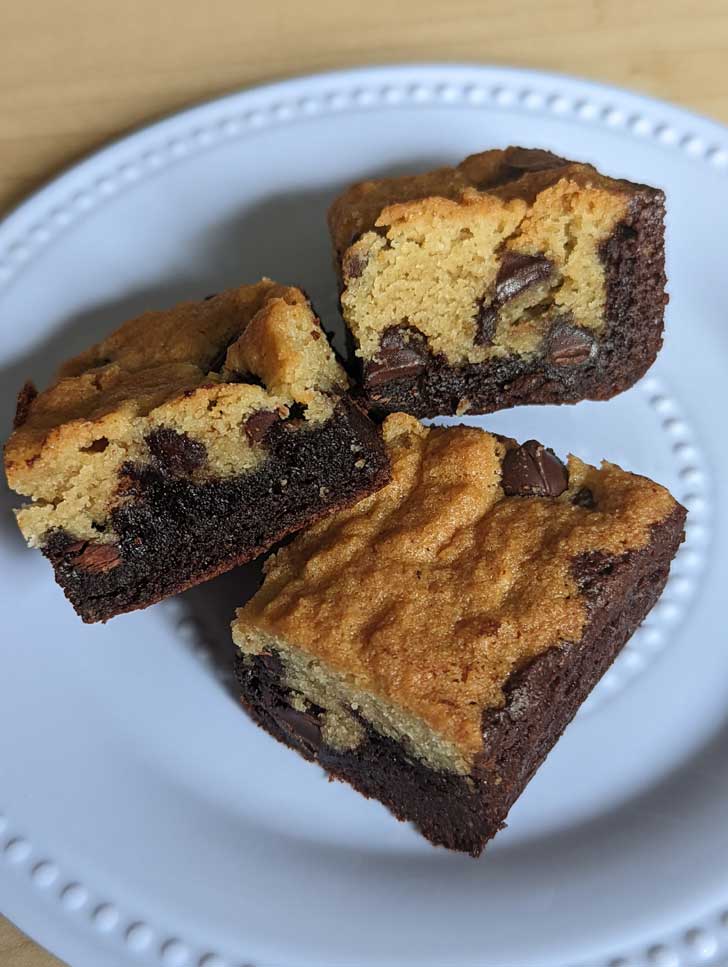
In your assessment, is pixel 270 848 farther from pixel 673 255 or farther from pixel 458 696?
pixel 673 255

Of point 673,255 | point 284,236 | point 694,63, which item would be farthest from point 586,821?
point 694,63

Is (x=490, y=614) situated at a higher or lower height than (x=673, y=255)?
lower

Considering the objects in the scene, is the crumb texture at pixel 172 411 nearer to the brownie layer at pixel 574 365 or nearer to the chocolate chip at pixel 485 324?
the brownie layer at pixel 574 365

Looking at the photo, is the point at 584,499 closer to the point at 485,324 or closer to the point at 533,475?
the point at 533,475

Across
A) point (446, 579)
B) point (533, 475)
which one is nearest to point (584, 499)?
point (533, 475)

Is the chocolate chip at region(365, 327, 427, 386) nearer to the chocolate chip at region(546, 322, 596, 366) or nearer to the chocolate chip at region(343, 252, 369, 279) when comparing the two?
the chocolate chip at region(343, 252, 369, 279)

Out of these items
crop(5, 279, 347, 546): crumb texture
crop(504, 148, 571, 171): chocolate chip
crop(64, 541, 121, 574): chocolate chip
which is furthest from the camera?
crop(504, 148, 571, 171): chocolate chip

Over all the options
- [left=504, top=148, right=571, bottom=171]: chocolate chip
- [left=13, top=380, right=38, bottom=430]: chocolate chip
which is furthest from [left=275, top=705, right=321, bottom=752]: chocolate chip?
[left=504, top=148, right=571, bottom=171]: chocolate chip
